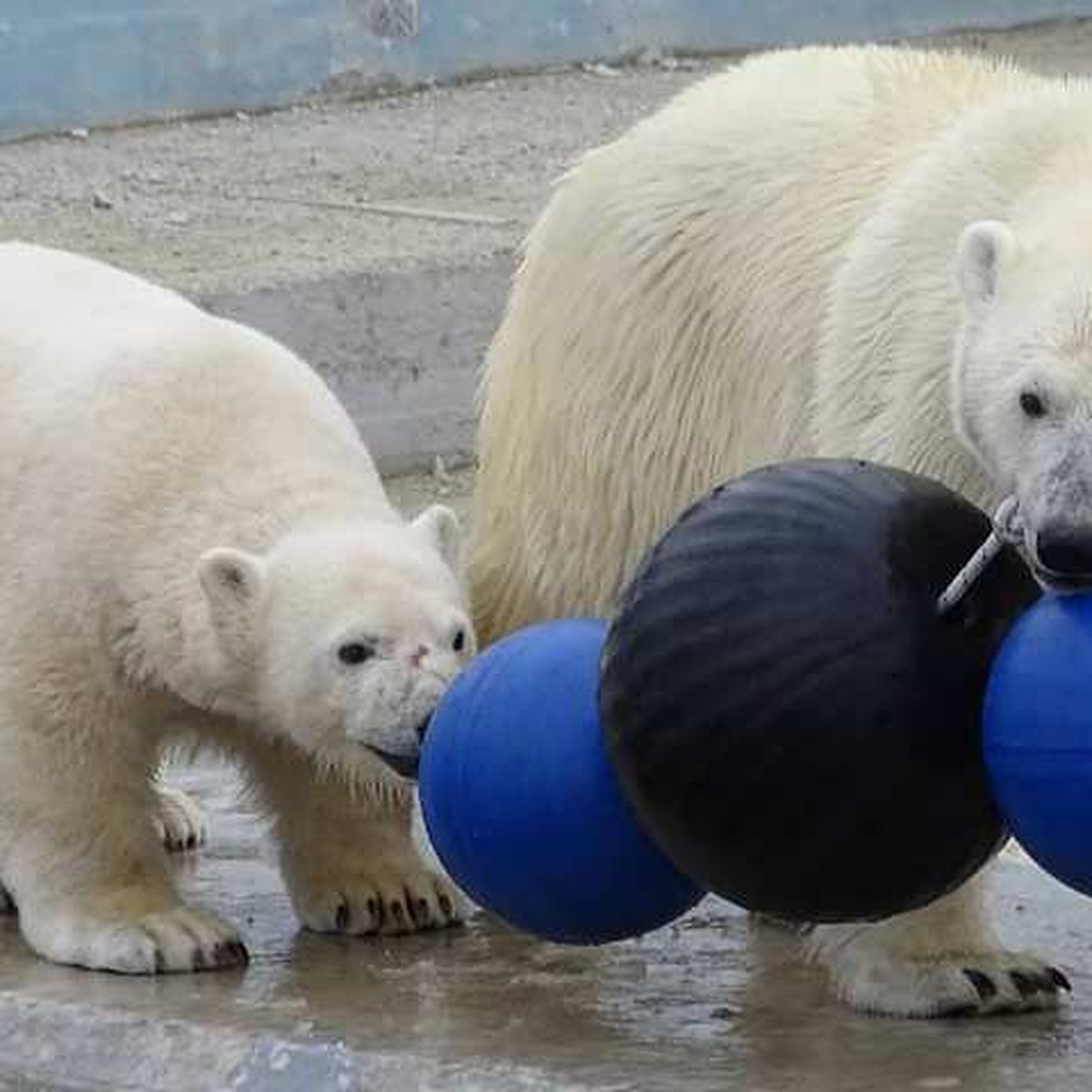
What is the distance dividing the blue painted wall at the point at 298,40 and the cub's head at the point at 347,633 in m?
6.36

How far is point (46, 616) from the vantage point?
5.13m

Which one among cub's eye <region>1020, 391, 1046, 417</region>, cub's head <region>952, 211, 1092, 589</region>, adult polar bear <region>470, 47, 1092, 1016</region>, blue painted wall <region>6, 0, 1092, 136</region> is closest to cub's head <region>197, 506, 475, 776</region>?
adult polar bear <region>470, 47, 1092, 1016</region>

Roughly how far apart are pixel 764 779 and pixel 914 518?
1.11ft

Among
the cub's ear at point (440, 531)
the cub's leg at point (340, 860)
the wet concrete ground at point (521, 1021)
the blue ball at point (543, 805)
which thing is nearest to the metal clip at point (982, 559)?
the blue ball at point (543, 805)

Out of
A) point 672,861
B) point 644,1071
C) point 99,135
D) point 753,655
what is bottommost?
point 99,135

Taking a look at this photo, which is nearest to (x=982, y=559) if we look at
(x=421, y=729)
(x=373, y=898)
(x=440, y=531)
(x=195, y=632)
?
(x=421, y=729)

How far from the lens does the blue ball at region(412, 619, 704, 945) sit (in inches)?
176

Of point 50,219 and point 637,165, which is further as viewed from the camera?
point 50,219

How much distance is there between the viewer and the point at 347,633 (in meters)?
4.89

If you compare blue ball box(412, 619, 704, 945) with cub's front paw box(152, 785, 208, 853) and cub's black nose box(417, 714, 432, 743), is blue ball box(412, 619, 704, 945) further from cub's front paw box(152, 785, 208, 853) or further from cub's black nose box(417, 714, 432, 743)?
cub's front paw box(152, 785, 208, 853)

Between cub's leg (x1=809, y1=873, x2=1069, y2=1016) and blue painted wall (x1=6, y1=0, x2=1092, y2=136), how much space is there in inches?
271

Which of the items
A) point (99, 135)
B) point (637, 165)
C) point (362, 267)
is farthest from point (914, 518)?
point (99, 135)

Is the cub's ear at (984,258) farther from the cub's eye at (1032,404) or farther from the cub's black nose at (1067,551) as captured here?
the cub's black nose at (1067,551)

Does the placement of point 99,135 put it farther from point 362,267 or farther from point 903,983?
point 903,983
